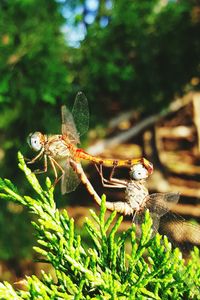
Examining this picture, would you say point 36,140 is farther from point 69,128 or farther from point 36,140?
point 69,128

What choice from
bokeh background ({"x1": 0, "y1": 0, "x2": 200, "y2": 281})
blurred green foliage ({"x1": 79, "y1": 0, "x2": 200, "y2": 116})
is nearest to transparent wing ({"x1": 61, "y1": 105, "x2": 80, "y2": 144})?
bokeh background ({"x1": 0, "y1": 0, "x2": 200, "y2": 281})

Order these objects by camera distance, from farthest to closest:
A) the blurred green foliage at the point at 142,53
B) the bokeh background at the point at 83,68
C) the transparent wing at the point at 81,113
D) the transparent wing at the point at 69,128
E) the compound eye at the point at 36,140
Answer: the blurred green foliage at the point at 142,53, the bokeh background at the point at 83,68, the transparent wing at the point at 81,113, the transparent wing at the point at 69,128, the compound eye at the point at 36,140

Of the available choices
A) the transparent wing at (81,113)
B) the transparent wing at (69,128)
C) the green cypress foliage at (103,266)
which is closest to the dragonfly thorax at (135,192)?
the green cypress foliage at (103,266)

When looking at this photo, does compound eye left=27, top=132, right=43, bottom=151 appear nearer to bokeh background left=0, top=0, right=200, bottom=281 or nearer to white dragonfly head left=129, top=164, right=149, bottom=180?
white dragonfly head left=129, top=164, right=149, bottom=180

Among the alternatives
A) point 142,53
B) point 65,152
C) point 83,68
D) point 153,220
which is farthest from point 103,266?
point 142,53

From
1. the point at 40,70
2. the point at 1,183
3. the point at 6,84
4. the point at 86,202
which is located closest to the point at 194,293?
the point at 1,183

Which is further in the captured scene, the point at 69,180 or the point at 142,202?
the point at 69,180

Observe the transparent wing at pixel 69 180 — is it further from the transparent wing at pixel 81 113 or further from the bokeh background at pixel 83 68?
the bokeh background at pixel 83 68

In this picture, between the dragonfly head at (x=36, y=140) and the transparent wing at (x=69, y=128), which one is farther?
the transparent wing at (x=69, y=128)
